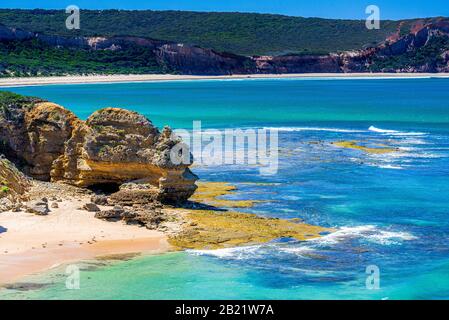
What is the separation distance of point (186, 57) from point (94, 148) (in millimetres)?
122839

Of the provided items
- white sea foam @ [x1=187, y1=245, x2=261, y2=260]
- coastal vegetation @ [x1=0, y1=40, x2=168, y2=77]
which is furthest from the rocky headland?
coastal vegetation @ [x1=0, y1=40, x2=168, y2=77]

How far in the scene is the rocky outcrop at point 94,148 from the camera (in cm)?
2430

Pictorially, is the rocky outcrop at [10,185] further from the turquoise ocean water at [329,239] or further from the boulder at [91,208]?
the turquoise ocean water at [329,239]

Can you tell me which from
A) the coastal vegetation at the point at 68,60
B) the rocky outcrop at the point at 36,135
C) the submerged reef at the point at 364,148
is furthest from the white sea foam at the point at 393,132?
the coastal vegetation at the point at 68,60

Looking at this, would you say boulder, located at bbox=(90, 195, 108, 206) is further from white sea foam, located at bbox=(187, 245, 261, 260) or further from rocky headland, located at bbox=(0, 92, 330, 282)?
white sea foam, located at bbox=(187, 245, 261, 260)

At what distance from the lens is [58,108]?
27.1 meters

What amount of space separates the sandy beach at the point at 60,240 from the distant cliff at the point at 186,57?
94.3 metres

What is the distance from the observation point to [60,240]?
20469 millimetres

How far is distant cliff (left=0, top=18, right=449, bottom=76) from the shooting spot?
12975 cm

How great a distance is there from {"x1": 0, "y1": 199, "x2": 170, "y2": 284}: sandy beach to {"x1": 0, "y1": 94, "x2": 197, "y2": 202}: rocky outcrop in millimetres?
2458

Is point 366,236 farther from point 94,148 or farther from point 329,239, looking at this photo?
point 94,148

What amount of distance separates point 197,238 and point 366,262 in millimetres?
4258

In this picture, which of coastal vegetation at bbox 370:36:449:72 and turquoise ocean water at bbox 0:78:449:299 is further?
coastal vegetation at bbox 370:36:449:72

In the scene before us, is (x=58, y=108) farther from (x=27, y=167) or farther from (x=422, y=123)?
(x=422, y=123)
